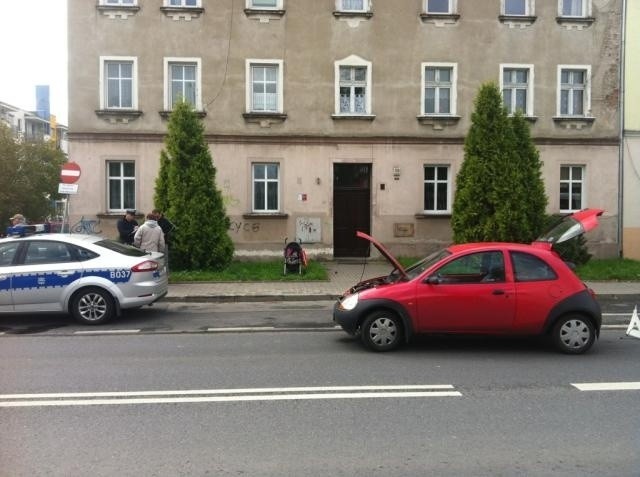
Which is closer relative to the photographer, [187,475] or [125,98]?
[187,475]

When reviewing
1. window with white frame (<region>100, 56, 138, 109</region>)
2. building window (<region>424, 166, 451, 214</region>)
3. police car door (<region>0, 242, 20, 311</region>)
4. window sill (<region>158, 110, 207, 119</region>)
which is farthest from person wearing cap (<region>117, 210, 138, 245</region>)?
building window (<region>424, 166, 451, 214</region>)

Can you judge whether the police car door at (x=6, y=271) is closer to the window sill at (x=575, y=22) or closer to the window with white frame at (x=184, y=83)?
the window with white frame at (x=184, y=83)

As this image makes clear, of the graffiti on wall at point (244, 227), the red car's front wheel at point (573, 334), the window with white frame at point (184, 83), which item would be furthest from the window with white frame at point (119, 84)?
the red car's front wheel at point (573, 334)

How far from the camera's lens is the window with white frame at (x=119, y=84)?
19.2 meters

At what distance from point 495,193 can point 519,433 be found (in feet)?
40.9

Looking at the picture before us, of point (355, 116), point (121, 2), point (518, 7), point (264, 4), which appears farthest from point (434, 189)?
point (121, 2)

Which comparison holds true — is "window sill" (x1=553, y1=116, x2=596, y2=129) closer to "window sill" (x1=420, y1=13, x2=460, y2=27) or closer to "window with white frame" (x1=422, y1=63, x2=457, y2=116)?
"window with white frame" (x1=422, y1=63, x2=457, y2=116)

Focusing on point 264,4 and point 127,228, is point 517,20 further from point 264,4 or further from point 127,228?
point 127,228

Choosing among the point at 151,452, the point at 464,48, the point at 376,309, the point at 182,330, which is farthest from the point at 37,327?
the point at 464,48

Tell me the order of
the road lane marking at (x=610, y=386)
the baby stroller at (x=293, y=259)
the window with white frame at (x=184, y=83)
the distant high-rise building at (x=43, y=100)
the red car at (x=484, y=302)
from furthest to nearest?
1. the distant high-rise building at (x=43, y=100)
2. the window with white frame at (x=184, y=83)
3. the baby stroller at (x=293, y=259)
4. the red car at (x=484, y=302)
5. the road lane marking at (x=610, y=386)

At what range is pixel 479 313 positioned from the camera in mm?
7605

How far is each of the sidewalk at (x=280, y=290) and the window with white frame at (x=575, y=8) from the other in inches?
378

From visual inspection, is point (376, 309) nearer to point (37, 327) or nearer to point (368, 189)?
point (37, 327)

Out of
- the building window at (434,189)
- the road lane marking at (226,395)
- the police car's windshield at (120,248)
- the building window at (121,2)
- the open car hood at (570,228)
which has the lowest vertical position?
the road lane marking at (226,395)
